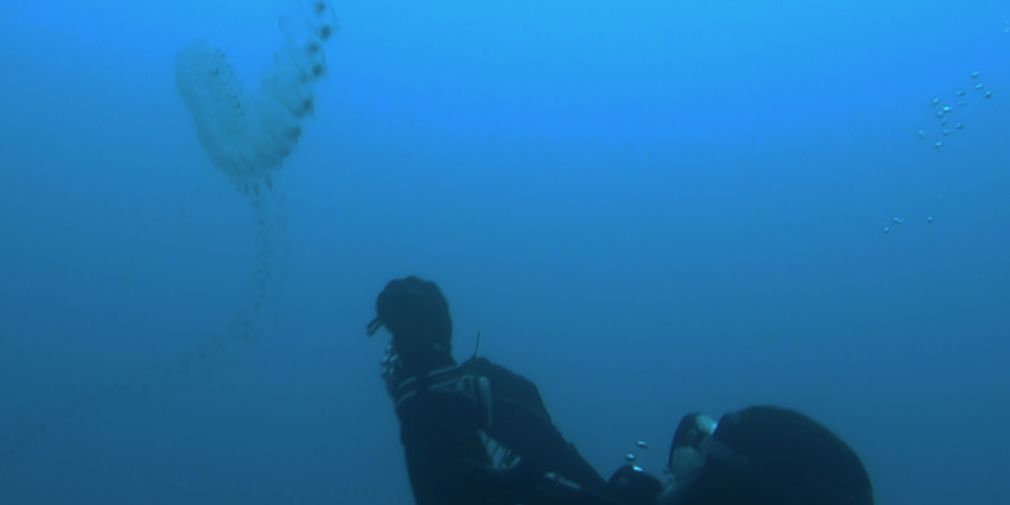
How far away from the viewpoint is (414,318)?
13.0 feet

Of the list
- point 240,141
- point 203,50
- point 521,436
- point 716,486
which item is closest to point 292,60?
point 240,141

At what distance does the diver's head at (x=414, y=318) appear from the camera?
153 inches

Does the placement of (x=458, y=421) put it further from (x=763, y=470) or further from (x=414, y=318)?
(x=763, y=470)

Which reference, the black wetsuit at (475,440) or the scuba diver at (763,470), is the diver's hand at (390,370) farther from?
the scuba diver at (763,470)

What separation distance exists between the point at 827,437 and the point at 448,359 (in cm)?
173

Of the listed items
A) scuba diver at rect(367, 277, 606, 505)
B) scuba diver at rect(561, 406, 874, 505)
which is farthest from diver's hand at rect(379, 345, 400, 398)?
scuba diver at rect(561, 406, 874, 505)

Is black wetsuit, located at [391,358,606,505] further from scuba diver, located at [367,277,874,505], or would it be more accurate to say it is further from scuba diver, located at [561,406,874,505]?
scuba diver, located at [561,406,874,505]

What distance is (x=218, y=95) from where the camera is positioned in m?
12.7

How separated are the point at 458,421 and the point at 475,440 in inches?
4.4

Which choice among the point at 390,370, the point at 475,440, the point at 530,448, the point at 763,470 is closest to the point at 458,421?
the point at 475,440

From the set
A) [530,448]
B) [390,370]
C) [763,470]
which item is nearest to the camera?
[763,470]

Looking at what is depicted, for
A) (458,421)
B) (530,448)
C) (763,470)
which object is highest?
(458,421)

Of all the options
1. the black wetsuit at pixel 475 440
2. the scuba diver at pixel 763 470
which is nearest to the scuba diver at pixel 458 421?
the black wetsuit at pixel 475 440

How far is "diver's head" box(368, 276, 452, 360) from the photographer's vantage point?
3.89 metres
